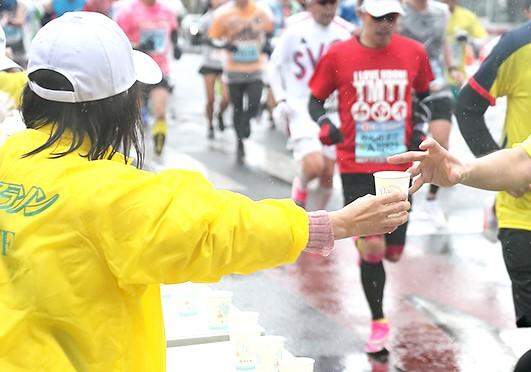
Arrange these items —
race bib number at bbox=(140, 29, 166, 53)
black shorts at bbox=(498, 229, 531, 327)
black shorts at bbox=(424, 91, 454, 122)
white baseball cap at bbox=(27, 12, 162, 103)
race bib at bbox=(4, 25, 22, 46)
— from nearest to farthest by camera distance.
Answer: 1. white baseball cap at bbox=(27, 12, 162, 103)
2. black shorts at bbox=(498, 229, 531, 327)
3. black shorts at bbox=(424, 91, 454, 122)
4. race bib number at bbox=(140, 29, 166, 53)
5. race bib at bbox=(4, 25, 22, 46)

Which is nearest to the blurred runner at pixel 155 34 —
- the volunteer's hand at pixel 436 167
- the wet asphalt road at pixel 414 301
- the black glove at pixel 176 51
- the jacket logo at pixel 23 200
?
the black glove at pixel 176 51

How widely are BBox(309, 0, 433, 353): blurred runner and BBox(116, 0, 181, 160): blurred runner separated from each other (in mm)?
A: 5337

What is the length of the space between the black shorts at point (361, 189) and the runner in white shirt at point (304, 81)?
6.84ft

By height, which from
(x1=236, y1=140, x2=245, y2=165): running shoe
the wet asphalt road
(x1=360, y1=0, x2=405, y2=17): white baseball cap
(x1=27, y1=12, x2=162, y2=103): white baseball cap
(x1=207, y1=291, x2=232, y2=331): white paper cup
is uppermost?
(x1=27, y1=12, x2=162, y2=103): white baseball cap

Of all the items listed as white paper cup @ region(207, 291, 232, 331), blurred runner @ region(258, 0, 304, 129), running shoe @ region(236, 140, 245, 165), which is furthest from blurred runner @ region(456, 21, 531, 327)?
blurred runner @ region(258, 0, 304, 129)

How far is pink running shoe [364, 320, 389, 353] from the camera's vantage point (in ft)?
19.8

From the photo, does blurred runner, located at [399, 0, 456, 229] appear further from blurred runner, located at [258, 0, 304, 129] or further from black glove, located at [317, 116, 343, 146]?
blurred runner, located at [258, 0, 304, 129]

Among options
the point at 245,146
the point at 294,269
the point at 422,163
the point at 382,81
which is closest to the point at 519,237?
the point at 422,163

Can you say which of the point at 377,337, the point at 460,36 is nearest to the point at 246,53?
the point at 460,36

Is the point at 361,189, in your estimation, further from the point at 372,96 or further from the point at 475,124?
the point at 475,124

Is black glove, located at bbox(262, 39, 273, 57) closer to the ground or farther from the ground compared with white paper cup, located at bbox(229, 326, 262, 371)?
closer to the ground

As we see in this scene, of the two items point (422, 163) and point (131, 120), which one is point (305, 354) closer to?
point (422, 163)

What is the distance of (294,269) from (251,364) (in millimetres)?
3485

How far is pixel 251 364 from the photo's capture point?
4449mm
